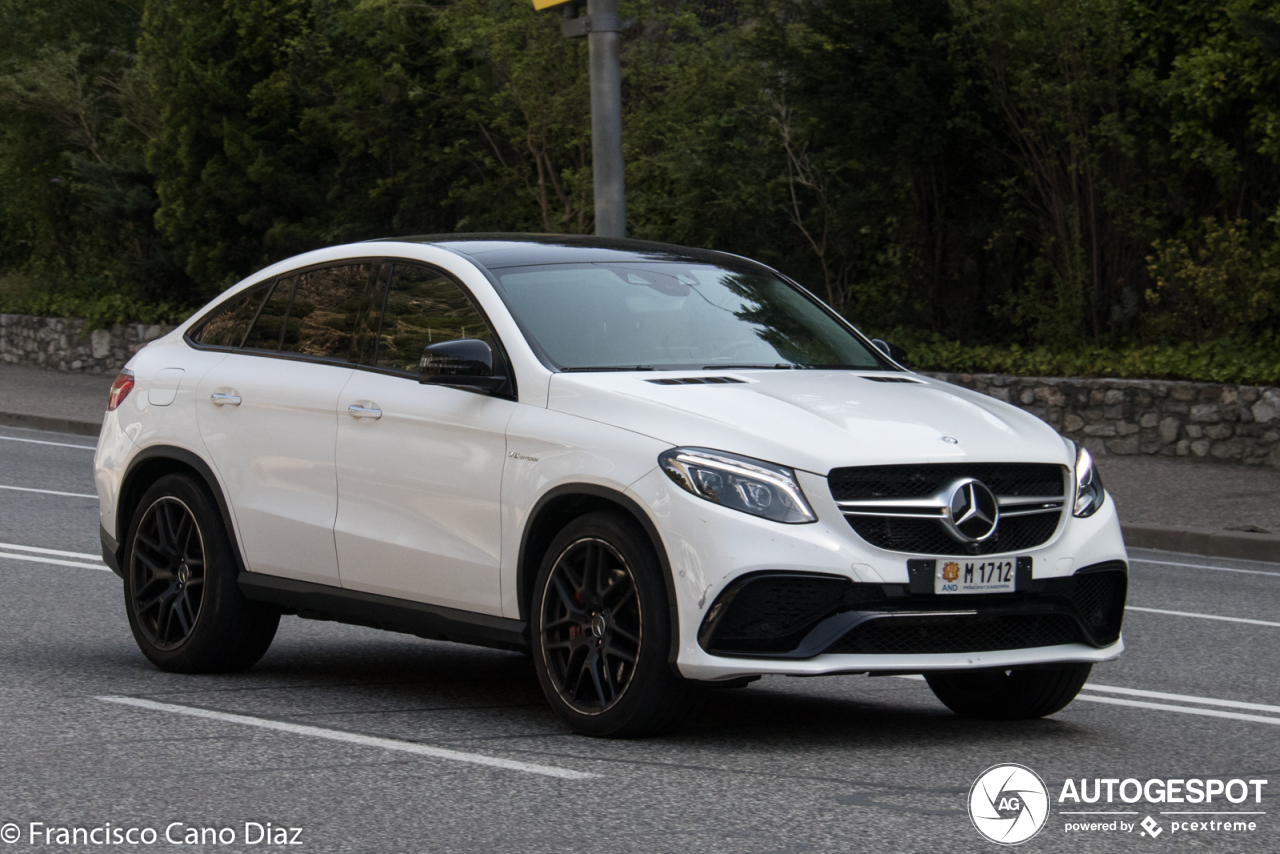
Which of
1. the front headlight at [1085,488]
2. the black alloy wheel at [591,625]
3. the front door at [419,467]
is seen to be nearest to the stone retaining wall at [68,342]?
the front door at [419,467]

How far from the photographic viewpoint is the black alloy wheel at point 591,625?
5.89 m

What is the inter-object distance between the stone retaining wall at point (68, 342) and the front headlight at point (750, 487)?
24.1 metres

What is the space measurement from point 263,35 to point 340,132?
324cm

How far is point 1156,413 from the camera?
711 inches

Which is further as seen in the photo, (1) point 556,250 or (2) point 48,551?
(2) point 48,551

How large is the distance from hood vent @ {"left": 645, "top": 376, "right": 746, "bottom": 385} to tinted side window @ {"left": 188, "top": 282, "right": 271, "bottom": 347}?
94.3 inches

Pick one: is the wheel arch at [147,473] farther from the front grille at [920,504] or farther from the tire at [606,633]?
the front grille at [920,504]

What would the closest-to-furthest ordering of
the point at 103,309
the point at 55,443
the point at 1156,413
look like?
the point at 1156,413, the point at 55,443, the point at 103,309

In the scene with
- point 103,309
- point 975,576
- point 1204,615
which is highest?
point 975,576

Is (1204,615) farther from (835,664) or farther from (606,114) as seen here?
(606,114)

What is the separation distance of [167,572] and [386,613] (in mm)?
1395

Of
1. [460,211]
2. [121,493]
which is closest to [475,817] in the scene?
[121,493]

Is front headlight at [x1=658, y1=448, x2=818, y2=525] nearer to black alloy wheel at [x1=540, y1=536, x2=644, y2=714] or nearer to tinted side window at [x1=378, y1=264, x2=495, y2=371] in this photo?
black alloy wheel at [x1=540, y1=536, x2=644, y2=714]

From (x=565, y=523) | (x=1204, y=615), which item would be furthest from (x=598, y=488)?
(x=1204, y=615)
